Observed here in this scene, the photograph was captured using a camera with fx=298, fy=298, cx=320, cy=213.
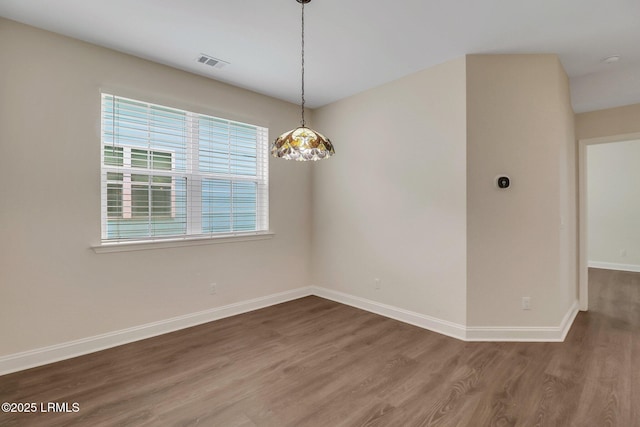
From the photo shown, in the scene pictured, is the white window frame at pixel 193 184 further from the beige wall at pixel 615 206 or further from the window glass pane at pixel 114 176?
the beige wall at pixel 615 206

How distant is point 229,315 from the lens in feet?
12.0

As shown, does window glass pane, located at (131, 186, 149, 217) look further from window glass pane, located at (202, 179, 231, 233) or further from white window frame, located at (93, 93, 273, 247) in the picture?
window glass pane, located at (202, 179, 231, 233)

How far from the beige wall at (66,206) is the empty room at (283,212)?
2 cm

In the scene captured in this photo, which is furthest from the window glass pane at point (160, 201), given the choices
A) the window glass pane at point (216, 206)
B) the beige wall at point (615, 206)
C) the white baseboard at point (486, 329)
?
the beige wall at point (615, 206)

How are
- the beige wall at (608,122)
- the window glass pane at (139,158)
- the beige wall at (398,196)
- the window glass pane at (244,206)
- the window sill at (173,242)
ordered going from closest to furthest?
the window sill at (173,242), the window glass pane at (139,158), the beige wall at (398,196), the beige wall at (608,122), the window glass pane at (244,206)

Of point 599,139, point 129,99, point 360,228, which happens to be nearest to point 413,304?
point 360,228

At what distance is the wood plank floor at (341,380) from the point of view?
1.90m

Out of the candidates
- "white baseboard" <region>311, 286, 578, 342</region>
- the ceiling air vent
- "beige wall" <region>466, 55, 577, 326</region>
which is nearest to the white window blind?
the ceiling air vent

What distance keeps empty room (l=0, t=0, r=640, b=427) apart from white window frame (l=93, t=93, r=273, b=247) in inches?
1.0

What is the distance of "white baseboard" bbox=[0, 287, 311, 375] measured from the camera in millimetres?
2430

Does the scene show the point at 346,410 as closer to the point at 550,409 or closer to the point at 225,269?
the point at 550,409

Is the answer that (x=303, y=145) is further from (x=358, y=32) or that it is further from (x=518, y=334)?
(x=518, y=334)

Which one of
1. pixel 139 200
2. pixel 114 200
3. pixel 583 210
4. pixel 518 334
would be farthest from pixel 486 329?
pixel 114 200

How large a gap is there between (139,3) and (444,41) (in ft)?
8.24
